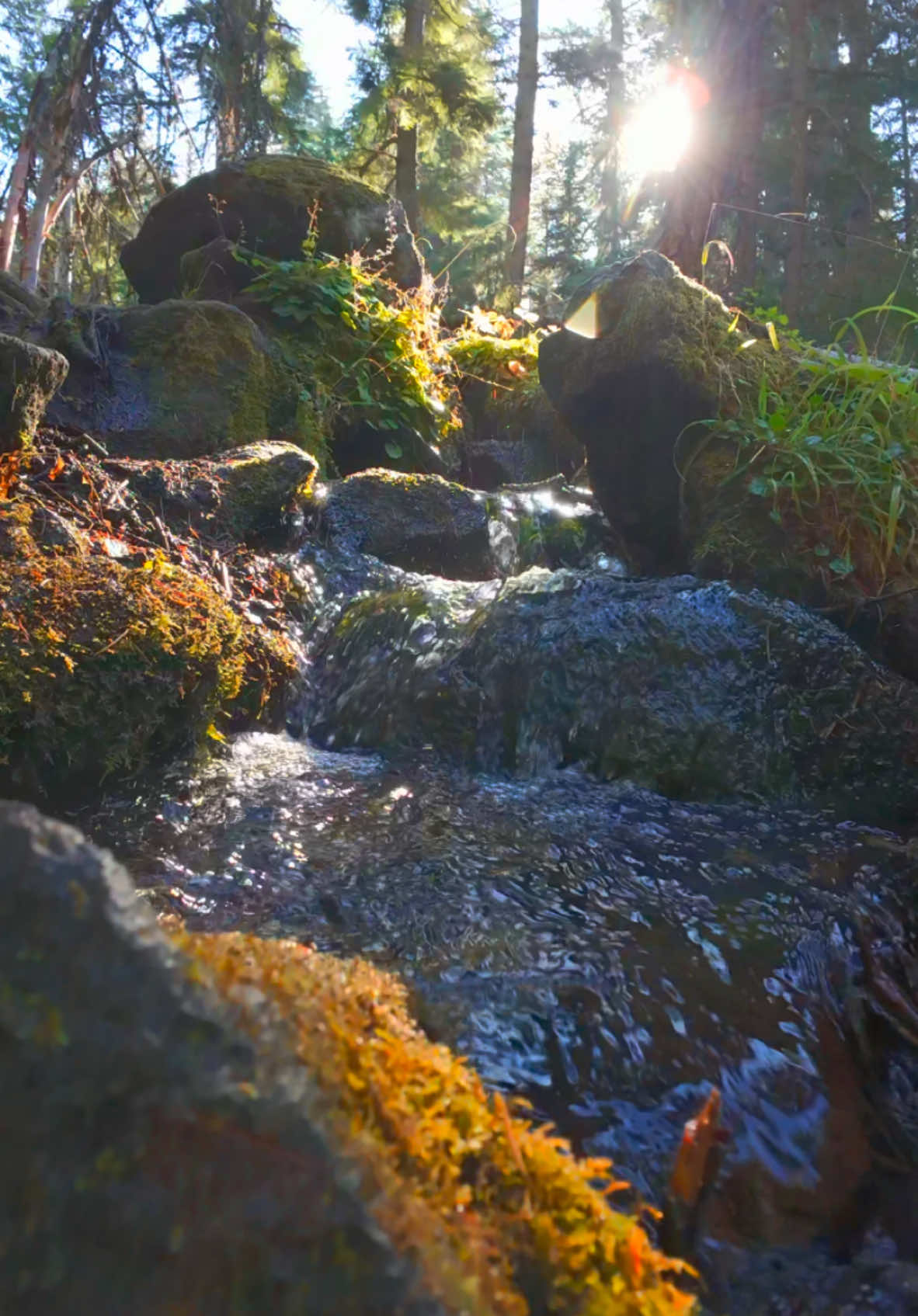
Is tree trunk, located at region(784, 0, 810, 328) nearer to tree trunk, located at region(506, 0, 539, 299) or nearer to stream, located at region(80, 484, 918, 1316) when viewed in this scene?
tree trunk, located at region(506, 0, 539, 299)

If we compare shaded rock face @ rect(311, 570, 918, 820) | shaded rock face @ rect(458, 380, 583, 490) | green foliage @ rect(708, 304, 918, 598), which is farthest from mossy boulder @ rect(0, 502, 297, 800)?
shaded rock face @ rect(458, 380, 583, 490)

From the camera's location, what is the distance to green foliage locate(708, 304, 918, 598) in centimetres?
421

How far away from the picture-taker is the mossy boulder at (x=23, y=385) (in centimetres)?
375

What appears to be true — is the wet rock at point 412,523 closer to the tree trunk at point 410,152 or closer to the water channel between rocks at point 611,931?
the water channel between rocks at point 611,931

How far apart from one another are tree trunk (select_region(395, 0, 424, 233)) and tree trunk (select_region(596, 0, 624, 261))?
729cm

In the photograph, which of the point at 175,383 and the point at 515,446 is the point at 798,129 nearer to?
the point at 515,446

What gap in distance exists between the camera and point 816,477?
4.29m

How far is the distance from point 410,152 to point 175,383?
410 inches

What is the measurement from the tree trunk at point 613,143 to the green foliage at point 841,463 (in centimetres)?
1869

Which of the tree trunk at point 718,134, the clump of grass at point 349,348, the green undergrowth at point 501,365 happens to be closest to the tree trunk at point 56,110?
the clump of grass at point 349,348

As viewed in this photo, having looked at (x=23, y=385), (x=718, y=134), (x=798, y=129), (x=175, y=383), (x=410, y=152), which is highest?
(x=798, y=129)

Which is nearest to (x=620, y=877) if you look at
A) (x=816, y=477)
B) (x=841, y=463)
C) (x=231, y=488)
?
(x=816, y=477)

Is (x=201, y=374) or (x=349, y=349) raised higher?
(x=349, y=349)

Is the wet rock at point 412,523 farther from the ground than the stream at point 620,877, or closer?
farther from the ground
